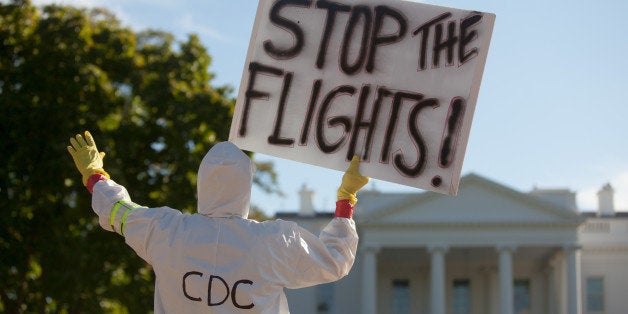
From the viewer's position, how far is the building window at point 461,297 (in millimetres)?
49188

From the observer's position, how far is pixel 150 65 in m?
25.4

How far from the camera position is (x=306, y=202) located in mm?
51156

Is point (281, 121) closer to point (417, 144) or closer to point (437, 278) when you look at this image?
point (417, 144)

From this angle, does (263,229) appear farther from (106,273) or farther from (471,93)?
(106,273)

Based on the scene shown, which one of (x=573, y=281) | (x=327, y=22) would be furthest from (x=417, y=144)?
(x=573, y=281)

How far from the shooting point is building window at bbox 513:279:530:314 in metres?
48.6

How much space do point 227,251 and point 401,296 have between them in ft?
151

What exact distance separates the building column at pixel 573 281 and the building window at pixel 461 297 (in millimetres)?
5162

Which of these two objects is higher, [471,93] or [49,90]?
[49,90]

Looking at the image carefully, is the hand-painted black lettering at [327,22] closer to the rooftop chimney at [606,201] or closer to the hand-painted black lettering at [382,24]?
the hand-painted black lettering at [382,24]

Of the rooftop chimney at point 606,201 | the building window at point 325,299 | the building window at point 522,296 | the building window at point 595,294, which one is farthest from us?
the rooftop chimney at point 606,201

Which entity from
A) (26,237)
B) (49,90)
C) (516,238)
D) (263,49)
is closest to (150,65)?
(49,90)

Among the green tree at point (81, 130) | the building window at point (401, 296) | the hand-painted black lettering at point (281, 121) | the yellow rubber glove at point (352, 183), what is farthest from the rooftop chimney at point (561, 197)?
the yellow rubber glove at point (352, 183)

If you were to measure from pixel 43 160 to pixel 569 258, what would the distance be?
26102 mm
